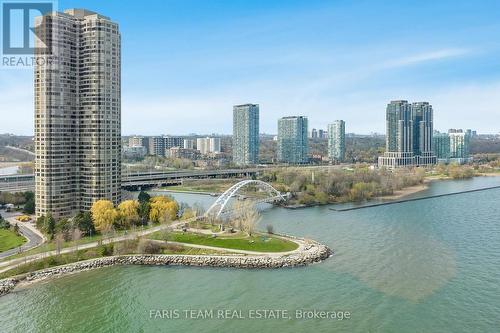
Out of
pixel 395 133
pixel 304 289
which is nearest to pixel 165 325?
pixel 304 289

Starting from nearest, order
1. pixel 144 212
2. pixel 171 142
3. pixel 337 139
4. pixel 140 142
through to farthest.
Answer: pixel 144 212, pixel 337 139, pixel 140 142, pixel 171 142

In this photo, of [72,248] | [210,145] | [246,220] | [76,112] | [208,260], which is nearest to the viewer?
[208,260]

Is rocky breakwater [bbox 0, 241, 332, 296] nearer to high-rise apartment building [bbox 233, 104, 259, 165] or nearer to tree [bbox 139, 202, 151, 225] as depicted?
tree [bbox 139, 202, 151, 225]

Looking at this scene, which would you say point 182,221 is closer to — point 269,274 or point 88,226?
point 88,226

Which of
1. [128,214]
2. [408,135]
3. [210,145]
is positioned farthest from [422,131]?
[128,214]

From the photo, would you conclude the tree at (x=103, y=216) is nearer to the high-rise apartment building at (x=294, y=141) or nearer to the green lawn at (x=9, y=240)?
the green lawn at (x=9, y=240)

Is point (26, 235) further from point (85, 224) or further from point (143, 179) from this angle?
point (143, 179)

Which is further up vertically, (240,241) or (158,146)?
(158,146)
